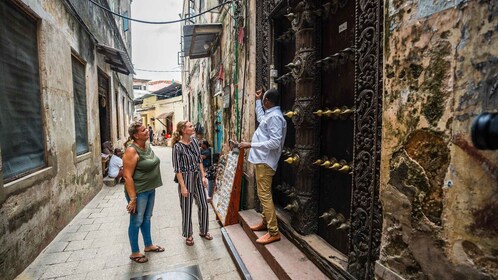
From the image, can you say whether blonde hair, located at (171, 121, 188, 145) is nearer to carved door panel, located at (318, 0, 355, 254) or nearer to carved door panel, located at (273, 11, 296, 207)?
carved door panel, located at (273, 11, 296, 207)

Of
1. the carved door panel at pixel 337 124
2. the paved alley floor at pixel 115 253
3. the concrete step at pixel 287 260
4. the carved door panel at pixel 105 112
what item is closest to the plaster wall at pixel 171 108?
the carved door panel at pixel 105 112

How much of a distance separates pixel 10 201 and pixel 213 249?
7.80ft

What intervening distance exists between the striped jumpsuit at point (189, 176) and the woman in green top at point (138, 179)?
12.7 inches

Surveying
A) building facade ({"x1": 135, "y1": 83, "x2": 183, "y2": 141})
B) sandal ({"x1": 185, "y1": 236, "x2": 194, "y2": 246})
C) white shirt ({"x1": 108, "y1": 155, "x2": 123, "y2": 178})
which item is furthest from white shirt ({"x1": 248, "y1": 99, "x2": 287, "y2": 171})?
building facade ({"x1": 135, "y1": 83, "x2": 183, "y2": 141})

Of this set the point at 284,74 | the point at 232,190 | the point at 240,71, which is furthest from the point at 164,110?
the point at 284,74

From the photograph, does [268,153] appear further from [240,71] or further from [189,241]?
[240,71]

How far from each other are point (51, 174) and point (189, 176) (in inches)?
85.0

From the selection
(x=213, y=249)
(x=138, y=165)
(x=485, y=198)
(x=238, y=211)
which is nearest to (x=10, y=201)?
(x=138, y=165)

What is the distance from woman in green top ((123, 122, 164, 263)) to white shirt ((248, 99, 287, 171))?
1.28 m

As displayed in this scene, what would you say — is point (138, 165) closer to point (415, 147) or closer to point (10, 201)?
point (10, 201)

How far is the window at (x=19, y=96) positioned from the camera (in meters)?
3.08

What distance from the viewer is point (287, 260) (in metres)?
2.65

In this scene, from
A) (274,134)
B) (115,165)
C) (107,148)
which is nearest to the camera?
(274,134)

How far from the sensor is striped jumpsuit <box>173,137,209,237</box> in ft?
11.8
